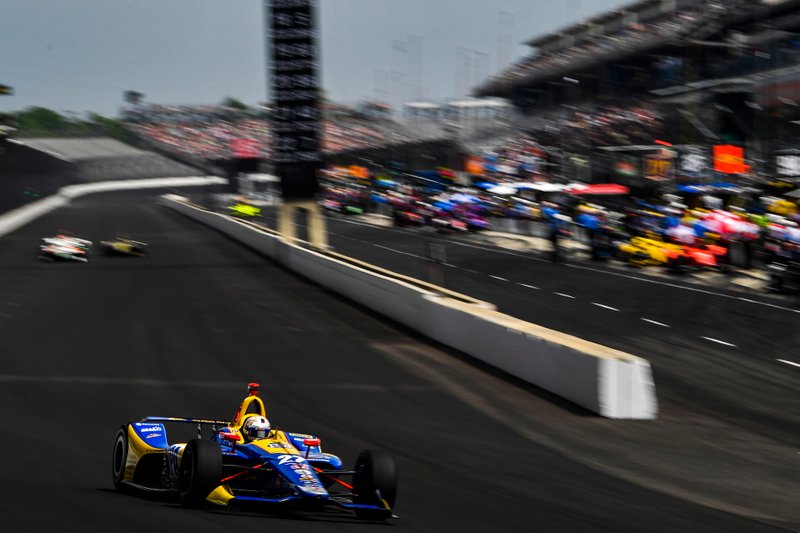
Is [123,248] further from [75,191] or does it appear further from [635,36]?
[75,191]

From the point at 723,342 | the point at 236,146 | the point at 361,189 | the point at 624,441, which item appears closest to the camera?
the point at 624,441

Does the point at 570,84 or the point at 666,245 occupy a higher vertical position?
the point at 570,84

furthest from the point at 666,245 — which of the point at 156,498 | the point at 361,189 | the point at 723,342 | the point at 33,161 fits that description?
the point at 33,161

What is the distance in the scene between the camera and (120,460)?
8.85m

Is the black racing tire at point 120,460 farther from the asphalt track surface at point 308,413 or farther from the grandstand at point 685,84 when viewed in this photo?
the grandstand at point 685,84

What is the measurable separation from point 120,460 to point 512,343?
25.1 ft

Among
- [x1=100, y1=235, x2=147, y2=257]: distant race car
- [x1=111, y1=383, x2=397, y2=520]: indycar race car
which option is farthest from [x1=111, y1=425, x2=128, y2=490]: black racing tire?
[x1=100, y1=235, x2=147, y2=257]: distant race car

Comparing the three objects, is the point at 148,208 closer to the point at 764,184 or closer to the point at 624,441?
the point at 764,184

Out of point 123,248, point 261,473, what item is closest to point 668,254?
point 123,248

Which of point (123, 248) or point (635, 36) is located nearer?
point (123, 248)

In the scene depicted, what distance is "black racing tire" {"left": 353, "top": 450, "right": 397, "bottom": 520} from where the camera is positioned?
7.62 meters

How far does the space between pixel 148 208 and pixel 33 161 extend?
319 inches

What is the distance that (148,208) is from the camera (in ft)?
236

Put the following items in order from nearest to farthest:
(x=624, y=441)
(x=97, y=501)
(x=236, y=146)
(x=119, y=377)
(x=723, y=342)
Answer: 1. (x=97, y=501)
2. (x=624, y=441)
3. (x=119, y=377)
4. (x=723, y=342)
5. (x=236, y=146)
